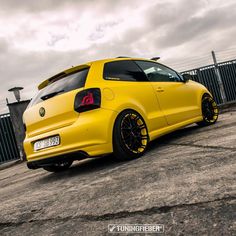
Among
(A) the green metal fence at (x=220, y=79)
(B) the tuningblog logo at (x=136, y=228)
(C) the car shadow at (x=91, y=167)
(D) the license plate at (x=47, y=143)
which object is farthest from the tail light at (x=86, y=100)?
(A) the green metal fence at (x=220, y=79)

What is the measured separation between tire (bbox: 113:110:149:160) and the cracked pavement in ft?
1.05

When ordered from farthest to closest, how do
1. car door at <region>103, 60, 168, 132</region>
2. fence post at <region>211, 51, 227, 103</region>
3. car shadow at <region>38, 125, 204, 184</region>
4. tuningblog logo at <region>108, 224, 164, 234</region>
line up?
fence post at <region>211, 51, 227, 103</region> < car door at <region>103, 60, 168, 132</region> < car shadow at <region>38, 125, 204, 184</region> < tuningblog logo at <region>108, 224, 164, 234</region>

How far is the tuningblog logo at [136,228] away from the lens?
1.94 meters

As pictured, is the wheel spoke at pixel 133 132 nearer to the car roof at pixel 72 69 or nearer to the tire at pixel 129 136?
the tire at pixel 129 136

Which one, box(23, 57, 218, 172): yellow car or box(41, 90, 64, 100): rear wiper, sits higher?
box(41, 90, 64, 100): rear wiper

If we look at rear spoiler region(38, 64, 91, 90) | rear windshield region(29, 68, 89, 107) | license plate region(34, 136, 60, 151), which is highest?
rear spoiler region(38, 64, 91, 90)

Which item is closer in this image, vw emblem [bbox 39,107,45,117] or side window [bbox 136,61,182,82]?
vw emblem [bbox 39,107,45,117]

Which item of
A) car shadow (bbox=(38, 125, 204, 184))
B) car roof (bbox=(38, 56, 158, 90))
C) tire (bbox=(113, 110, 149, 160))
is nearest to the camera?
tire (bbox=(113, 110, 149, 160))

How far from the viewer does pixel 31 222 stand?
8.65 ft

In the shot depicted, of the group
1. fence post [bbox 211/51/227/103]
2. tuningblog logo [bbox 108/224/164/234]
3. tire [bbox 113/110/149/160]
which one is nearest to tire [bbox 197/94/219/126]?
tire [bbox 113/110/149/160]

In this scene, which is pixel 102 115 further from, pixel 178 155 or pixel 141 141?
pixel 178 155

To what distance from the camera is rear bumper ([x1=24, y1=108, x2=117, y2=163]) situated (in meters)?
4.13

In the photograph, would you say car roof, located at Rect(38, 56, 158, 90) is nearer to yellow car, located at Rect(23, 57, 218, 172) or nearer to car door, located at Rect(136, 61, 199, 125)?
yellow car, located at Rect(23, 57, 218, 172)

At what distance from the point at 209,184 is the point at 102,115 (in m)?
1.97
